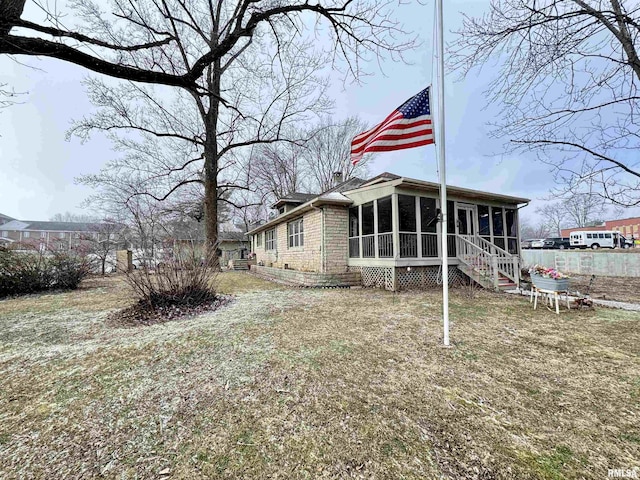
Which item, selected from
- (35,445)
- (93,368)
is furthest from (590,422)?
(93,368)

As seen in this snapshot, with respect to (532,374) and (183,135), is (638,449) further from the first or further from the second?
(183,135)

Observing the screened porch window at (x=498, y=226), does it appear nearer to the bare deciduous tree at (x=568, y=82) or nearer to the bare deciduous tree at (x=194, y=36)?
the bare deciduous tree at (x=568, y=82)

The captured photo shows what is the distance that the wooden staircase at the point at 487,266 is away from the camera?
27.6ft

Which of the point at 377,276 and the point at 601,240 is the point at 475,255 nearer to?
the point at 377,276

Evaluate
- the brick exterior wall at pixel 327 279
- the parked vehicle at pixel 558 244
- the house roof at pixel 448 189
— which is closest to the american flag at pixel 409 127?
the house roof at pixel 448 189

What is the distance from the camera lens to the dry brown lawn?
1740 mm

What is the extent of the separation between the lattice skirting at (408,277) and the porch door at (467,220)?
1869 mm

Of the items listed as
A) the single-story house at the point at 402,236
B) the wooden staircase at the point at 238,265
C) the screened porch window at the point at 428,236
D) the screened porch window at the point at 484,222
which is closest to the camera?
the single-story house at the point at 402,236

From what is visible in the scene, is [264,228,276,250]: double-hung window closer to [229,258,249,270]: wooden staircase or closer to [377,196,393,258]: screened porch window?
[229,258,249,270]: wooden staircase

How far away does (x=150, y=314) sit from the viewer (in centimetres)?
539

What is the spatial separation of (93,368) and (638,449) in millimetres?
5109

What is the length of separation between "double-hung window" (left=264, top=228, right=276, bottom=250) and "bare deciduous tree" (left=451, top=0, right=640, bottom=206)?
1261 cm

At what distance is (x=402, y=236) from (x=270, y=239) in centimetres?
997

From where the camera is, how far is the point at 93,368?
313 cm
